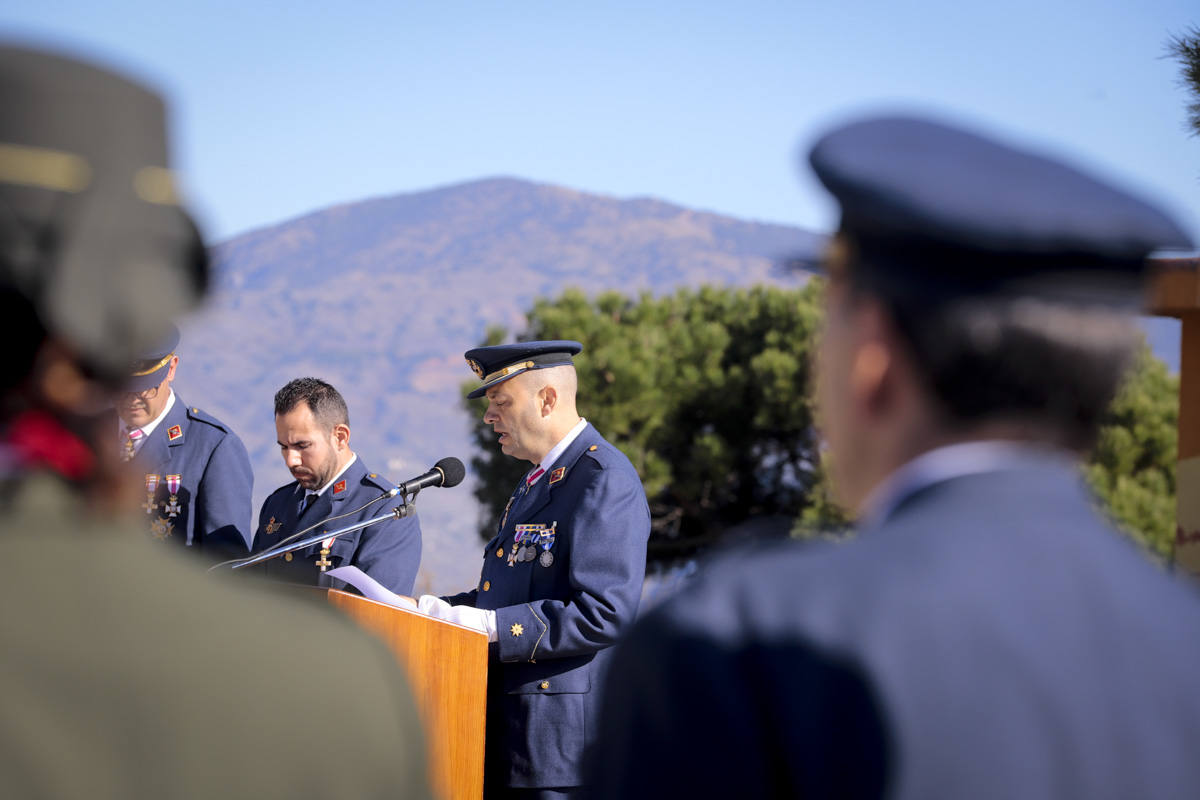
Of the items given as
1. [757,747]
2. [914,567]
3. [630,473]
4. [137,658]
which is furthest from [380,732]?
[630,473]

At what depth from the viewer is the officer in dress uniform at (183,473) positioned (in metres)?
4.60

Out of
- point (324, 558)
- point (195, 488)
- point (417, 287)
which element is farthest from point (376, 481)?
point (417, 287)

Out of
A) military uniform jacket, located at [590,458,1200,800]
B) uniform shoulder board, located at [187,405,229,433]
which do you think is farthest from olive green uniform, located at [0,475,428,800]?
uniform shoulder board, located at [187,405,229,433]

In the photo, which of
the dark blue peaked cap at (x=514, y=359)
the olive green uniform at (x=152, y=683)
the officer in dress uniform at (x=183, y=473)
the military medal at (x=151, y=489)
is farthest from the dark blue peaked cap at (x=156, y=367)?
the olive green uniform at (x=152, y=683)

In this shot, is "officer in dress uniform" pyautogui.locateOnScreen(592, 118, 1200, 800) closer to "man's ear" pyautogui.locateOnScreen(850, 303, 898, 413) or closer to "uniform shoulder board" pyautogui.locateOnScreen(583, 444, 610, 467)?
"man's ear" pyautogui.locateOnScreen(850, 303, 898, 413)

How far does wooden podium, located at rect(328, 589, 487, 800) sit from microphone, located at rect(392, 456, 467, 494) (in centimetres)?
54

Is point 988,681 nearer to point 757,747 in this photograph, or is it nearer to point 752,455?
point 757,747

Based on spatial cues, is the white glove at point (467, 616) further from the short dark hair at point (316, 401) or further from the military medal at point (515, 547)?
the short dark hair at point (316, 401)

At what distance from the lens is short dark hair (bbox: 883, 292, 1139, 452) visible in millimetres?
1049

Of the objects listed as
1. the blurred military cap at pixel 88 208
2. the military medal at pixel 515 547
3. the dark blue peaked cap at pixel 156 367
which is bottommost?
the military medal at pixel 515 547

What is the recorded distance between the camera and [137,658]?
2.65 ft

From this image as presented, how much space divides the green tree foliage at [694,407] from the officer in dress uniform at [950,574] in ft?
38.4

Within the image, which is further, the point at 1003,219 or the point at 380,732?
the point at 1003,219

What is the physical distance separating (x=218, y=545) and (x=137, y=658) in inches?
159
